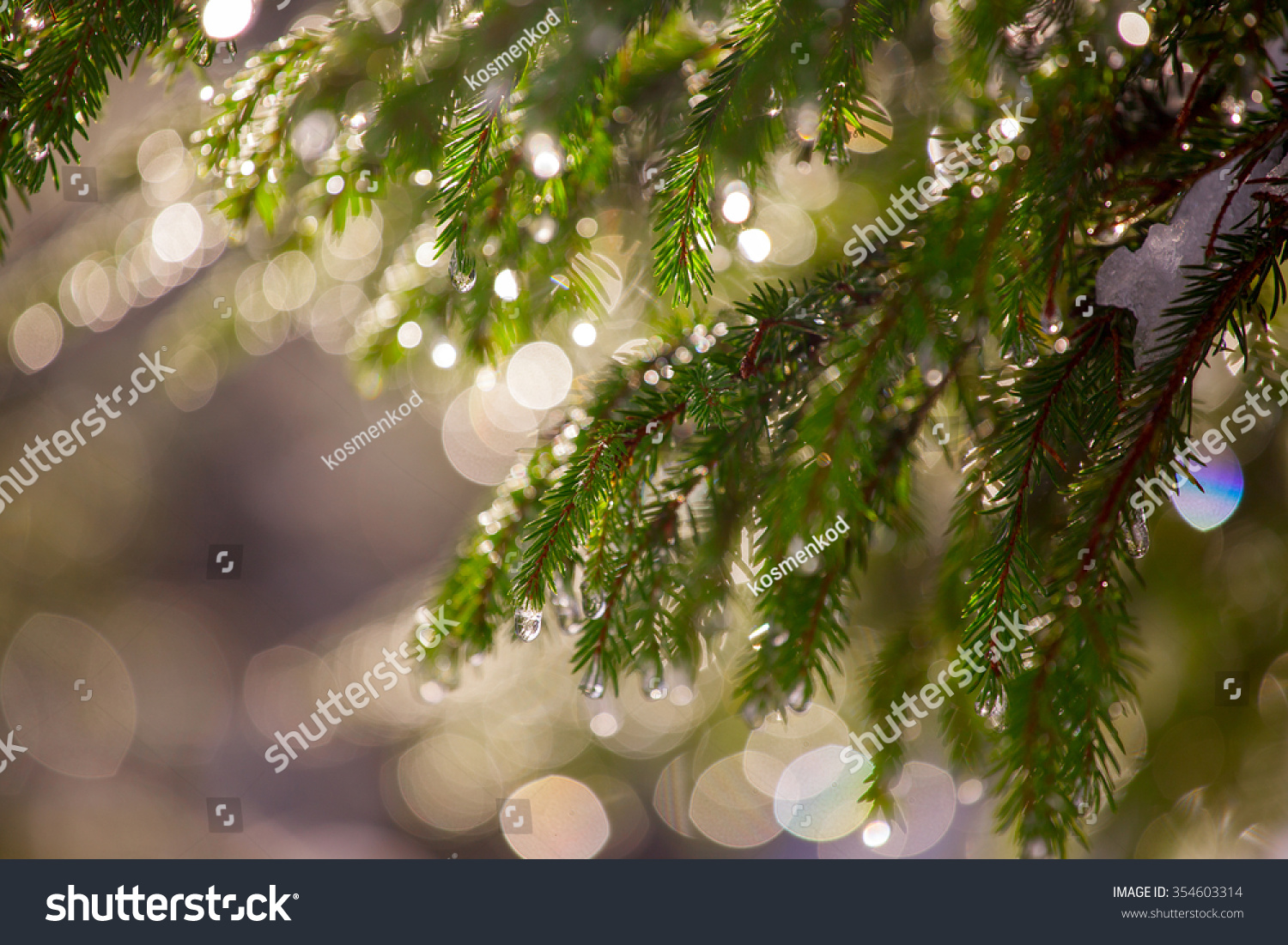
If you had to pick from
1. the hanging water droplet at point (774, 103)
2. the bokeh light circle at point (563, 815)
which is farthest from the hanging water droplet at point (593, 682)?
the bokeh light circle at point (563, 815)

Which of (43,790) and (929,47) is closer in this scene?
(929,47)

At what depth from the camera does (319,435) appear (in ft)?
5.05

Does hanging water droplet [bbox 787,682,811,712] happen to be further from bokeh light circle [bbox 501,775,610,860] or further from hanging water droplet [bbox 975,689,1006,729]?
bokeh light circle [bbox 501,775,610,860]

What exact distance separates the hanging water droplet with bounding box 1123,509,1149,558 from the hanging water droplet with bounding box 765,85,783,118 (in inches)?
8.7

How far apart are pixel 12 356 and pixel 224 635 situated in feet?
2.15

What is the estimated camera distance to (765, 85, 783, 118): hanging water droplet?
12.4 inches

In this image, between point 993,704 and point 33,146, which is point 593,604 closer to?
point 993,704

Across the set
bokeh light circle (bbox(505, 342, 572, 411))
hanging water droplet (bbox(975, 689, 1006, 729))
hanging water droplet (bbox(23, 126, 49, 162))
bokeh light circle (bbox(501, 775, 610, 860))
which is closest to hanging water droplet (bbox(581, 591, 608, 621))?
hanging water droplet (bbox(975, 689, 1006, 729))

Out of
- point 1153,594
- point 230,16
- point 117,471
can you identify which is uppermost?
point 230,16

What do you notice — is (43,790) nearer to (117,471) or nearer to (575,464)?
(117,471)

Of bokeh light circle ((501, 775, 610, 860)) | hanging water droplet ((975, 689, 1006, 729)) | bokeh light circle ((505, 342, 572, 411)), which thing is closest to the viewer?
hanging water droplet ((975, 689, 1006, 729))

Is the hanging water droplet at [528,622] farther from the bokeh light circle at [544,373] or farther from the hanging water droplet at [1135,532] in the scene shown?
the bokeh light circle at [544,373]
